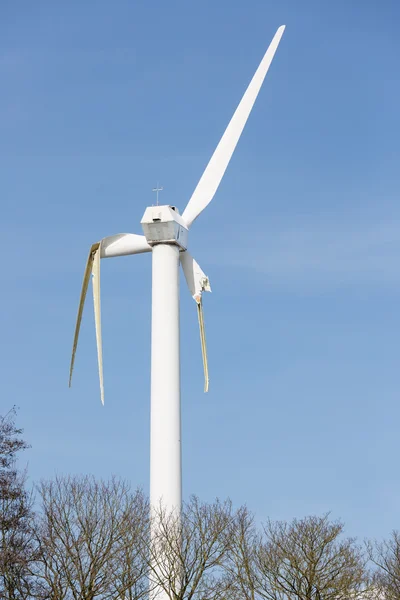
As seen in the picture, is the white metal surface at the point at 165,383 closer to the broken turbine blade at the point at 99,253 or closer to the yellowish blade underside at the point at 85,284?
the broken turbine blade at the point at 99,253

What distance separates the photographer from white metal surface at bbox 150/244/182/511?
5659 cm

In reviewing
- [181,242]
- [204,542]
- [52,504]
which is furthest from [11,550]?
[181,242]

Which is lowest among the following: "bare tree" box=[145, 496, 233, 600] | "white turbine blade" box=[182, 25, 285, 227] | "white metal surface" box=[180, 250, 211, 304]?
"bare tree" box=[145, 496, 233, 600]

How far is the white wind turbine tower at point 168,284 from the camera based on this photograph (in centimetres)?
5691

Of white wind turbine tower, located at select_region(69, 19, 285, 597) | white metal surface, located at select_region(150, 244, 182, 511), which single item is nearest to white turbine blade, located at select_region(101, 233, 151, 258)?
white wind turbine tower, located at select_region(69, 19, 285, 597)

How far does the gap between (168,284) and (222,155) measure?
9.24m

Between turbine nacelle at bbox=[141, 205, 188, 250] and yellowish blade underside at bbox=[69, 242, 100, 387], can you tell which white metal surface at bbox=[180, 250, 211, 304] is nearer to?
turbine nacelle at bbox=[141, 205, 188, 250]

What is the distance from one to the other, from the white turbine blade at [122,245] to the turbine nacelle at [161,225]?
1.33 m

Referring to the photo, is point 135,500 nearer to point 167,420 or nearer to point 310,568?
point 167,420

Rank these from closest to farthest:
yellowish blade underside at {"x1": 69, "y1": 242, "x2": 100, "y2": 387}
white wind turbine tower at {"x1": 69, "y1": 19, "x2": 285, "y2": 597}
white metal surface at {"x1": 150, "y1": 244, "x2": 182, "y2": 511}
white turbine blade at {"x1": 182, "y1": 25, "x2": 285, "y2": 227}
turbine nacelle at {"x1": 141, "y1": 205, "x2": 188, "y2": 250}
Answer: white metal surface at {"x1": 150, "y1": 244, "x2": 182, "y2": 511}, white wind turbine tower at {"x1": 69, "y1": 19, "x2": 285, "y2": 597}, turbine nacelle at {"x1": 141, "y1": 205, "x2": 188, "y2": 250}, yellowish blade underside at {"x1": 69, "y1": 242, "x2": 100, "y2": 387}, white turbine blade at {"x1": 182, "y1": 25, "x2": 285, "y2": 227}

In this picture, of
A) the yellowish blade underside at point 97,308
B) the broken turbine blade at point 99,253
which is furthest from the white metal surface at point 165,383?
the yellowish blade underside at point 97,308

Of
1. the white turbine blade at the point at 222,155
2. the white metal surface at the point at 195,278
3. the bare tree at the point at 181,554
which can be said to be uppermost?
the white turbine blade at the point at 222,155

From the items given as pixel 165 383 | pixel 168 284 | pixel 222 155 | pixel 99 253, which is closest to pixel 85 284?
pixel 99 253

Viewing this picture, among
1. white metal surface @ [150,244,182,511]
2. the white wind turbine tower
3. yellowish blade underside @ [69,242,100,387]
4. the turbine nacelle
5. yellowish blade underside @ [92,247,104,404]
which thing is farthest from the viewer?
yellowish blade underside @ [69,242,100,387]
